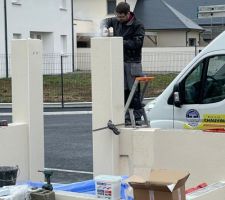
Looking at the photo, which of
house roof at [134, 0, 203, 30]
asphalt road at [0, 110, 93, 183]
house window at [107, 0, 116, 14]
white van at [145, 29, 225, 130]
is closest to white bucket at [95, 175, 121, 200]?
white van at [145, 29, 225, 130]

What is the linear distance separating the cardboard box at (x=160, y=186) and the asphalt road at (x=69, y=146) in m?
4.75

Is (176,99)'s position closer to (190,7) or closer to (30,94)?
(30,94)

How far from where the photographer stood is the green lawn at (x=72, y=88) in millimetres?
25080

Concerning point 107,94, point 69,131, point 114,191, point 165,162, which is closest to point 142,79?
point 107,94

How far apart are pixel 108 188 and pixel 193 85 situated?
4.15 m

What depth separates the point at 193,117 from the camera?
9.09m

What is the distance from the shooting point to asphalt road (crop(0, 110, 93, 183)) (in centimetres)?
1023

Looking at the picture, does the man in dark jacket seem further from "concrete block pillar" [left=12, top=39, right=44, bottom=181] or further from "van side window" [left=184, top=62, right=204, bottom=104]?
"concrete block pillar" [left=12, top=39, right=44, bottom=181]

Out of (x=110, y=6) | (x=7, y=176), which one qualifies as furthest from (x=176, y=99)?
(x=110, y=6)

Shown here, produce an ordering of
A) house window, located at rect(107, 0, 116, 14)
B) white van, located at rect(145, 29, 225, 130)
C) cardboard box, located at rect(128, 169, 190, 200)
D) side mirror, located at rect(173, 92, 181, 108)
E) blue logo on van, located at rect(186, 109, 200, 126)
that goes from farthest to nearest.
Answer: house window, located at rect(107, 0, 116, 14), side mirror, located at rect(173, 92, 181, 108), blue logo on van, located at rect(186, 109, 200, 126), white van, located at rect(145, 29, 225, 130), cardboard box, located at rect(128, 169, 190, 200)

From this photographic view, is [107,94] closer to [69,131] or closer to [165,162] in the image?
[165,162]

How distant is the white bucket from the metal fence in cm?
1776

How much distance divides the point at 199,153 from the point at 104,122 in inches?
48.7

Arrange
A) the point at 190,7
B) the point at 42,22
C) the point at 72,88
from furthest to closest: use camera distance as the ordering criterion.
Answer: the point at 190,7
the point at 42,22
the point at 72,88
